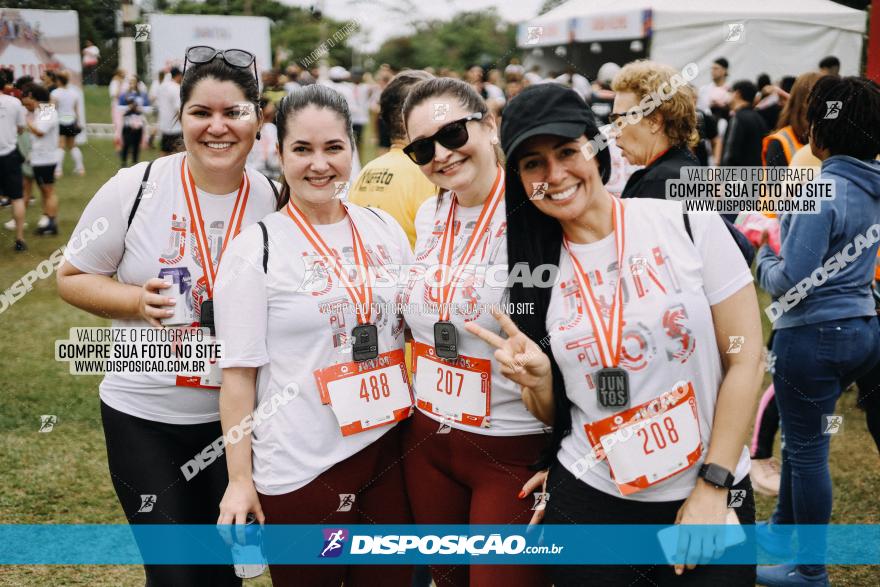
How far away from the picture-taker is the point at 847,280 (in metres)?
2.97

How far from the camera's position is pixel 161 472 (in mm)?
2256

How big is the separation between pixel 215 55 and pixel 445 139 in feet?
2.43

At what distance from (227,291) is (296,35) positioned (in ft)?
104

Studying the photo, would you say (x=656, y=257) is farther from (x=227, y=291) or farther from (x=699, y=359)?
(x=227, y=291)

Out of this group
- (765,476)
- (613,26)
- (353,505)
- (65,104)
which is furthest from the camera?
(613,26)

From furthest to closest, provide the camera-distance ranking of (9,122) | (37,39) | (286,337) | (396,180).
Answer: (37,39), (9,122), (396,180), (286,337)

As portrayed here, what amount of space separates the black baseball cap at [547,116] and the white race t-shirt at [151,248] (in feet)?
3.16

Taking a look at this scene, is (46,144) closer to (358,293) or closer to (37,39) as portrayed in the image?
(37,39)

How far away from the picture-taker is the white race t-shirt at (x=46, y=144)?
8.95m

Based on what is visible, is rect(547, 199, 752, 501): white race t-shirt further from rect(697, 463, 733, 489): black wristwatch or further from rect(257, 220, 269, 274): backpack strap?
rect(257, 220, 269, 274): backpack strap

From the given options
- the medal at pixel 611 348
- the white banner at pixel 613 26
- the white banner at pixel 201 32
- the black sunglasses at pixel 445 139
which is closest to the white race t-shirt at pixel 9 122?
the black sunglasses at pixel 445 139

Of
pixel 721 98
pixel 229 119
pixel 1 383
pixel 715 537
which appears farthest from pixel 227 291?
pixel 721 98

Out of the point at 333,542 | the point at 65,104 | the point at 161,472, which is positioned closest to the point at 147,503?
the point at 161,472

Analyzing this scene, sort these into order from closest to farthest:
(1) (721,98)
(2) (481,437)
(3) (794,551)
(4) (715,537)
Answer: (4) (715,537)
(2) (481,437)
(3) (794,551)
(1) (721,98)
